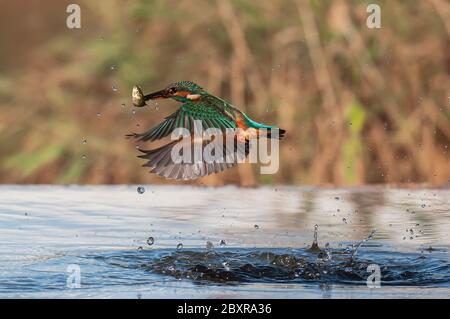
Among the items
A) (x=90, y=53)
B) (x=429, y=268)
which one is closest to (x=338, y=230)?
(x=429, y=268)

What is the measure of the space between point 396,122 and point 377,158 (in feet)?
0.77

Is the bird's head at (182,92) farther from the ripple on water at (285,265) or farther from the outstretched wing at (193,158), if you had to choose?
the ripple on water at (285,265)

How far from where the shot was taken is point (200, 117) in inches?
161

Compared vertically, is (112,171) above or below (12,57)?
below

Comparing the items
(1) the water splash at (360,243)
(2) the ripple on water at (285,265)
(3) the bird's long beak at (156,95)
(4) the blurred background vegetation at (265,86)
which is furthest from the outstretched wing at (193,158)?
(4) the blurred background vegetation at (265,86)

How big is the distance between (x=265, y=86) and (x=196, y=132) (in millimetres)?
2578

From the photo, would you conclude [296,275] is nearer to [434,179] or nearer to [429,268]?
[429,268]

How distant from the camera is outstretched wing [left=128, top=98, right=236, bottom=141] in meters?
4.01

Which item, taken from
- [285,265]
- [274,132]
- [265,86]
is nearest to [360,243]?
[285,265]

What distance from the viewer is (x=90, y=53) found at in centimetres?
684

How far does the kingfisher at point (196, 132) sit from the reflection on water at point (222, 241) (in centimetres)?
36

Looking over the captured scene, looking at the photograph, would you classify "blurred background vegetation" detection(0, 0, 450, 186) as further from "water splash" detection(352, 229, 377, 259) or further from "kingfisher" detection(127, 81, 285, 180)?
"kingfisher" detection(127, 81, 285, 180)

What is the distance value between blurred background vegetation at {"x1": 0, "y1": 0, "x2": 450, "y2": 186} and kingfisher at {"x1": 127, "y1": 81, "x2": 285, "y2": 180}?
223cm

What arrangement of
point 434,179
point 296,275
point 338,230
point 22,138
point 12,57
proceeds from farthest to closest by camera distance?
point 12,57 → point 22,138 → point 434,179 → point 338,230 → point 296,275
